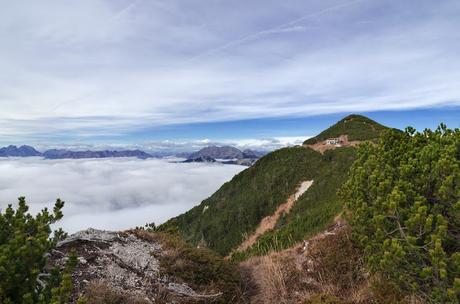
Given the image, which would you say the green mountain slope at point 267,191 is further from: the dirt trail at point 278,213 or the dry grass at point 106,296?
the dry grass at point 106,296

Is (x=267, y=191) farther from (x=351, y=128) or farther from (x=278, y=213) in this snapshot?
(x=351, y=128)

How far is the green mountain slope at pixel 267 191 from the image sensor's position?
38844mm

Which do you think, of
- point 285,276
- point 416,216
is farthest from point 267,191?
point 416,216

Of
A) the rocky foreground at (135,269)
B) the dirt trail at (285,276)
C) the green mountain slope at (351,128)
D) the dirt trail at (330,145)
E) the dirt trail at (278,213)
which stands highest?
the green mountain slope at (351,128)

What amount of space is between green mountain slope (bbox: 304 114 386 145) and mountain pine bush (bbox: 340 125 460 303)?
141 ft

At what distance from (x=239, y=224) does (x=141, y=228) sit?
114 feet

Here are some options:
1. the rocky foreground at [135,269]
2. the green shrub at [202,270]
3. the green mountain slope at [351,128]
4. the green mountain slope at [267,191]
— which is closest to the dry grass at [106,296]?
the rocky foreground at [135,269]

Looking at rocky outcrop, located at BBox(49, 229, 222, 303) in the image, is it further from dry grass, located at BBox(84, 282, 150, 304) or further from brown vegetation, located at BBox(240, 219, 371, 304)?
brown vegetation, located at BBox(240, 219, 371, 304)

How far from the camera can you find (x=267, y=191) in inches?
1903

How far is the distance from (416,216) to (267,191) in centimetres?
4338

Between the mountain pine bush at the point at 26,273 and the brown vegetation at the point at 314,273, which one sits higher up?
the mountain pine bush at the point at 26,273

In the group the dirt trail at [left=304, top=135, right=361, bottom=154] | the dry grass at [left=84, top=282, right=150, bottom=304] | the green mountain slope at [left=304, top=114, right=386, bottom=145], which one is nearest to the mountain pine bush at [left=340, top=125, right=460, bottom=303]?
the dry grass at [left=84, top=282, right=150, bottom=304]

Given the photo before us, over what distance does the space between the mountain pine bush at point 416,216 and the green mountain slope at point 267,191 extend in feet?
88.9

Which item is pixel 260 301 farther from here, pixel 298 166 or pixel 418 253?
pixel 298 166
